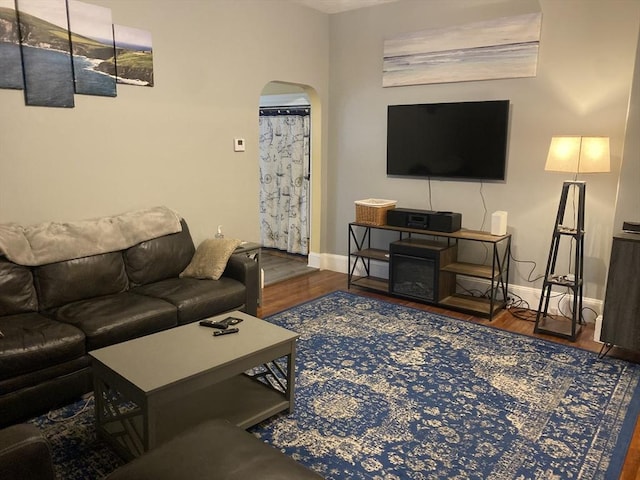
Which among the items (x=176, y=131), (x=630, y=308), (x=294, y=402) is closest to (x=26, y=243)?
(x=176, y=131)

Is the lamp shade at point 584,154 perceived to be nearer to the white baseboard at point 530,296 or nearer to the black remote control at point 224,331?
the white baseboard at point 530,296

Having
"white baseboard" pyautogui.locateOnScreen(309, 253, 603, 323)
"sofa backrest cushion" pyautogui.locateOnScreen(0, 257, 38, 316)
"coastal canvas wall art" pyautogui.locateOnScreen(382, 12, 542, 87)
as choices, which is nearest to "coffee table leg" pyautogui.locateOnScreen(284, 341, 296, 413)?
"sofa backrest cushion" pyautogui.locateOnScreen(0, 257, 38, 316)

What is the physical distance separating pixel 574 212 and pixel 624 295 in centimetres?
98

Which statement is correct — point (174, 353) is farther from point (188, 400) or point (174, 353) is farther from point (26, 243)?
point (26, 243)

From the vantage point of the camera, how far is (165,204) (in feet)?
13.4

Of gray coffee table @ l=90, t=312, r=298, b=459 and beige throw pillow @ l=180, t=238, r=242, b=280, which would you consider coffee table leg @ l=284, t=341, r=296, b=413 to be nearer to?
gray coffee table @ l=90, t=312, r=298, b=459

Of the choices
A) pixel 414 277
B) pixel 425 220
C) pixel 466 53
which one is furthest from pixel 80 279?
pixel 466 53

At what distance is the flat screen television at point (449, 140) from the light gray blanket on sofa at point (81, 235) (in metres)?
2.34

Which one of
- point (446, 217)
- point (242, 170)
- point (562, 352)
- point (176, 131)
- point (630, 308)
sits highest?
point (176, 131)

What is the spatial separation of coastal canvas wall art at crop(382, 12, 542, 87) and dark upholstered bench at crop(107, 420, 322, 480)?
3813mm

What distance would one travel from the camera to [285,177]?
6.27 meters

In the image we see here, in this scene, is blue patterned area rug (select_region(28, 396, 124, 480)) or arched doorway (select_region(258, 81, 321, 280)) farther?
arched doorway (select_region(258, 81, 321, 280))

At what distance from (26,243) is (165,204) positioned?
122 centimetres

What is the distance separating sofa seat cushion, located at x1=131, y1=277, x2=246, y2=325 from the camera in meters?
3.29
